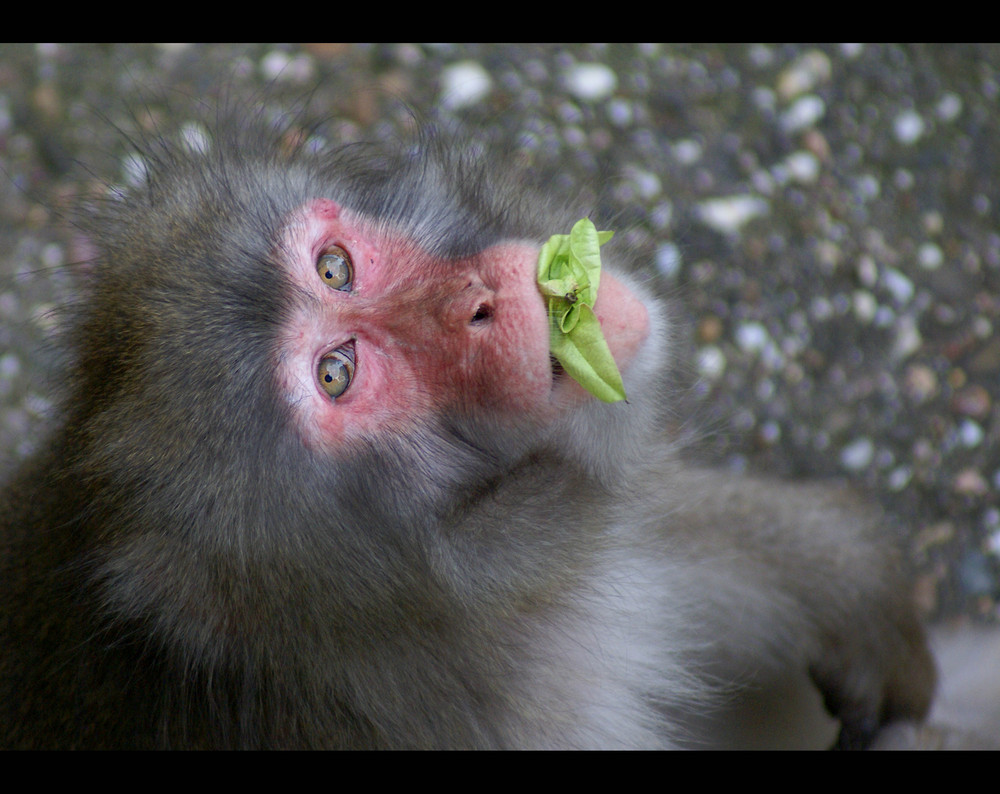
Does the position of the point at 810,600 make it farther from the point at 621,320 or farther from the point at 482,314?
the point at 482,314

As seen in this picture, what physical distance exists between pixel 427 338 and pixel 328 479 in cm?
30

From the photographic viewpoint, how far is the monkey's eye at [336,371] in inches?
61.0

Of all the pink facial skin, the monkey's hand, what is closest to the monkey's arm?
the monkey's hand

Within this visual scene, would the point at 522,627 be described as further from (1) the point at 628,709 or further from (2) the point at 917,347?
(2) the point at 917,347

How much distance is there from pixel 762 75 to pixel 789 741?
94.2 inches

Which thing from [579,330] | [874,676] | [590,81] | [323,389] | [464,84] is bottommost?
[874,676]

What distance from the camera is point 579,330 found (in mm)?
1502

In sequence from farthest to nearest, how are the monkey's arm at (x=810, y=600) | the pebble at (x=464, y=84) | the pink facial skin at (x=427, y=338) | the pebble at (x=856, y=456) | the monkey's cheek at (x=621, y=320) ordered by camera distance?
1. the pebble at (x=464, y=84)
2. the pebble at (x=856, y=456)
3. the monkey's arm at (x=810, y=600)
4. the monkey's cheek at (x=621, y=320)
5. the pink facial skin at (x=427, y=338)

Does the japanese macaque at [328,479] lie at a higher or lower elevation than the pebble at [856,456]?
lower

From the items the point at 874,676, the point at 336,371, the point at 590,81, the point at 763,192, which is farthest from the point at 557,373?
the point at 590,81

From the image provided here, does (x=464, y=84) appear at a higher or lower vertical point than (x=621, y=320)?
higher

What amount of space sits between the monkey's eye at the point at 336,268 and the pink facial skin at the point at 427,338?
0.04 ft

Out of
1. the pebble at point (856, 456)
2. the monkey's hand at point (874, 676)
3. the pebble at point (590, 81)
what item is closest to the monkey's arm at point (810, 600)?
the monkey's hand at point (874, 676)

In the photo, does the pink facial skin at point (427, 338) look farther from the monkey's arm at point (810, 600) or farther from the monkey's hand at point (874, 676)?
the monkey's hand at point (874, 676)
